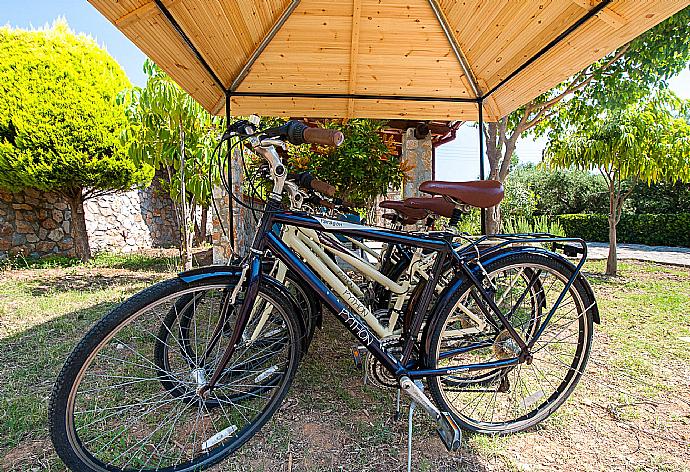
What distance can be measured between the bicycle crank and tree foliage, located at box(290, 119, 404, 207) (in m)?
2.65

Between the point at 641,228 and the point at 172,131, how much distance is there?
1419 centimetres

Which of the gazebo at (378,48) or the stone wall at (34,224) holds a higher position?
the gazebo at (378,48)

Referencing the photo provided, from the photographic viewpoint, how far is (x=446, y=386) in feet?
6.27

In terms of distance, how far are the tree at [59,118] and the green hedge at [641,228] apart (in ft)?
42.9

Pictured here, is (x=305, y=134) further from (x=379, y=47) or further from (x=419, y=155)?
(x=419, y=155)

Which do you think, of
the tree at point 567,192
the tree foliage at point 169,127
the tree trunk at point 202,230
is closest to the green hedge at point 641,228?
the tree at point 567,192

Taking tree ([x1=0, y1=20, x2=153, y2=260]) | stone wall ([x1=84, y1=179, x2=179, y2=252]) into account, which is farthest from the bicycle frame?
stone wall ([x1=84, y1=179, x2=179, y2=252])

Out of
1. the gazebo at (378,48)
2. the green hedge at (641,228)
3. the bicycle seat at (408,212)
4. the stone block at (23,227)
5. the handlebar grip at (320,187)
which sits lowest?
the green hedge at (641,228)

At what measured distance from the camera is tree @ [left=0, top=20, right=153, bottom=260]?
5.50 m

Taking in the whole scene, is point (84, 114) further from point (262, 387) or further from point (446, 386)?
point (446, 386)

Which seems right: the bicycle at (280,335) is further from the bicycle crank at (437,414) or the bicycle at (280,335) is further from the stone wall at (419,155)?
the stone wall at (419,155)

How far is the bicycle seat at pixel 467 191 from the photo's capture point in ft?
5.53

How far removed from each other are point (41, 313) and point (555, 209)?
17.9m

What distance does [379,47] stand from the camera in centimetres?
284
